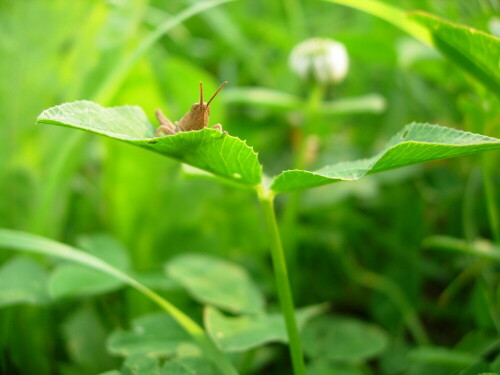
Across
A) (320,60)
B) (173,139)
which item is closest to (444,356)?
(173,139)

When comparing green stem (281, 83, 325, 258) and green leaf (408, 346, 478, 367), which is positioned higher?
green stem (281, 83, 325, 258)

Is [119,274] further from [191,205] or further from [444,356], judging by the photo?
[444,356]

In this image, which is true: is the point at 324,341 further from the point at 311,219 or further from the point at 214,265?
the point at 311,219

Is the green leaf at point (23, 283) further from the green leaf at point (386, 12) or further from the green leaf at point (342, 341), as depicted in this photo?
the green leaf at point (386, 12)

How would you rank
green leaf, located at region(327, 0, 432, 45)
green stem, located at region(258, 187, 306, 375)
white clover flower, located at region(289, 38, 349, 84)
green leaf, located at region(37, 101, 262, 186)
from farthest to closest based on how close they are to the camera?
white clover flower, located at region(289, 38, 349, 84) → green leaf, located at region(327, 0, 432, 45) → green stem, located at region(258, 187, 306, 375) → green leaf, located at region(37, 101, 262, 186)

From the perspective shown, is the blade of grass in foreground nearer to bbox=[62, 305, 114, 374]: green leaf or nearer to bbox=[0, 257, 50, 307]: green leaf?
bbox=[0, 257, 50, 307]: green leaf

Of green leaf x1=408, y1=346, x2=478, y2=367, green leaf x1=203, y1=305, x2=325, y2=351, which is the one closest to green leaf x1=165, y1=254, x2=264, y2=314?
green leaf x1=203, y1=305, x2=325, y2=351
